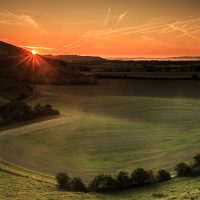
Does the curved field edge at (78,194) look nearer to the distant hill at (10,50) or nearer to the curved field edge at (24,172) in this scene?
the curved field edge at (24,172)

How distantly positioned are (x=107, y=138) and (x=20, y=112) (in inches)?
432

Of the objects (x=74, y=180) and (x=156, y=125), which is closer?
(x=74, y=180)

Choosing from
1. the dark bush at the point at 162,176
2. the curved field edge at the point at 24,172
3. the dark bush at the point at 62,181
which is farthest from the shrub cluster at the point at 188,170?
the curved field edge at the point at 24,172

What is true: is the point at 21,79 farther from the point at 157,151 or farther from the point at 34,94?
the point at 157,151

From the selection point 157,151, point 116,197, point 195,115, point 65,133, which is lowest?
point 116,197

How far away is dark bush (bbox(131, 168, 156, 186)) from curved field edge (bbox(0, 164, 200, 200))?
0.43 meters

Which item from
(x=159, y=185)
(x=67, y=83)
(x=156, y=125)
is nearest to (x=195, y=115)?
(x=156, y=125)

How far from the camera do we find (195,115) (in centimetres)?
4800

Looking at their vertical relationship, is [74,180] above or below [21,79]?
below

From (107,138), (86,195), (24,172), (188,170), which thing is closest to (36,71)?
(107,138)

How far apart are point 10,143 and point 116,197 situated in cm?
1486

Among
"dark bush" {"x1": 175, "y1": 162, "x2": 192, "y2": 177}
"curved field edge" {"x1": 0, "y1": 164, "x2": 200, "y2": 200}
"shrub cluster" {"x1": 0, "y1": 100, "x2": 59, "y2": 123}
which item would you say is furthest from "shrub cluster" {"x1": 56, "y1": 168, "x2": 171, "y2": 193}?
"shrub cluster" {"x1": 0, "y1": 100, "x2": 59, "y2": 123}

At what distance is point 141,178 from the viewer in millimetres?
21922

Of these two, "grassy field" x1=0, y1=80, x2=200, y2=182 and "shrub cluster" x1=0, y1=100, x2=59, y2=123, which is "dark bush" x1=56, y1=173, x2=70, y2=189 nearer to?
"grassy field" x1=0, y1=80, x2=200, y2=182
